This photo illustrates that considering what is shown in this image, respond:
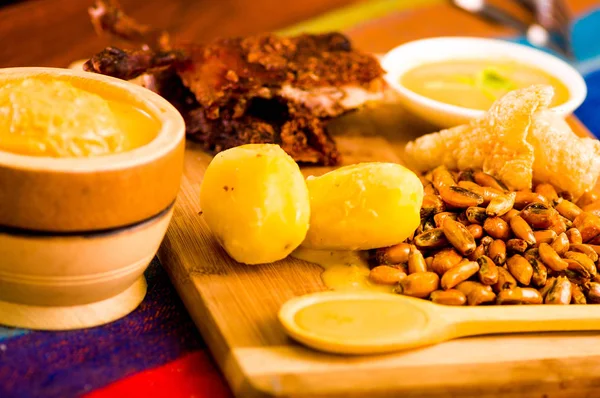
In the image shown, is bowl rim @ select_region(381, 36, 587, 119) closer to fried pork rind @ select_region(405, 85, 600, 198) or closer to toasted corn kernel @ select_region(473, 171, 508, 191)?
fried pork rind @ select_region(405, 85, 600, 198)

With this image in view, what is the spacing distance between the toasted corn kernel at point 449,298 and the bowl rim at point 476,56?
713 millimetres

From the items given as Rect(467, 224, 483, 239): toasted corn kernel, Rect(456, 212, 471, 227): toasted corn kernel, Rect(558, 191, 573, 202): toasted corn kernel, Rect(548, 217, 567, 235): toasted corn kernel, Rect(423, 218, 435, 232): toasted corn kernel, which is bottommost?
Rect(558, 191, 573, 202): toasted corn kernel

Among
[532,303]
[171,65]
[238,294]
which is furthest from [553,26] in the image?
[238,294]

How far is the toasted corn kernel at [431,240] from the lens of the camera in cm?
160

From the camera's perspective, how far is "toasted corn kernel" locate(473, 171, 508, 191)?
1786 millimetres

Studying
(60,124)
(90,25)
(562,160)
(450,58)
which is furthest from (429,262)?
(90,25)

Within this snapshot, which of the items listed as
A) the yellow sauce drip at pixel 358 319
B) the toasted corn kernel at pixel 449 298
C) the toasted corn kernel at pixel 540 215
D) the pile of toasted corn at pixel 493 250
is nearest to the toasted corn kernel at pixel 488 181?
the pile of toasted corn at pixel 493 250

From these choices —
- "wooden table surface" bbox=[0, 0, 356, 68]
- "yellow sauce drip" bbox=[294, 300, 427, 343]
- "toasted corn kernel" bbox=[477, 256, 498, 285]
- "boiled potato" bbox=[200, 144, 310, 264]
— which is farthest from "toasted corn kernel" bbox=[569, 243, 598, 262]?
"wooden table surface" bbox=[0, 0, 356, 68]

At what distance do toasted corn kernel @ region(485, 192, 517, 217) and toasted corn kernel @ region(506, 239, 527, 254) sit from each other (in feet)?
0.27

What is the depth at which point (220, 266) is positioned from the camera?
1511 mm

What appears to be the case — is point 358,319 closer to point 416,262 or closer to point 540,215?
point 416,262

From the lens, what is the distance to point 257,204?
4.72ft

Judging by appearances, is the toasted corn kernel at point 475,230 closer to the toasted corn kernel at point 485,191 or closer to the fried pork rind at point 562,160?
the toasted corn kernel at point 485,191

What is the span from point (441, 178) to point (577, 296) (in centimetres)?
44
